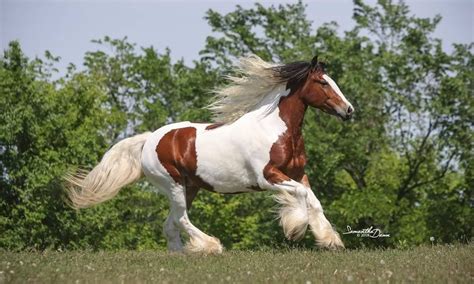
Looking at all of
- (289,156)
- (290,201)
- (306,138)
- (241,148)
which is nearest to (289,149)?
(289,156)

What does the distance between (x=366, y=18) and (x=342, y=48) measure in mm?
2581

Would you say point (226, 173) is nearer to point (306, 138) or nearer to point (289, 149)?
point (289, 149)

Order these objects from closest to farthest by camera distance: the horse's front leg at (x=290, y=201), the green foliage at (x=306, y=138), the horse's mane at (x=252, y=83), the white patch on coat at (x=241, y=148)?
the horse's front leg at (x=290, y=201)
the white patch on coat at (x=241, y=148)
the horse's mane at (x=252, y=83)
the green foliage at (x=306, y=138)

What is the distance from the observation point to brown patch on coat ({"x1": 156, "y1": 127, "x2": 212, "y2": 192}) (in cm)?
1185

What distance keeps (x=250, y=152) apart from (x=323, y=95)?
4.49 feet

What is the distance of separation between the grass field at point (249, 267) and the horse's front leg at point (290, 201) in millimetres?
340

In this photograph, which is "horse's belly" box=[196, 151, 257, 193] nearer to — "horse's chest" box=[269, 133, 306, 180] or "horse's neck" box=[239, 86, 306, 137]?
"horse's chest" box=[269, 133, 306, 180]

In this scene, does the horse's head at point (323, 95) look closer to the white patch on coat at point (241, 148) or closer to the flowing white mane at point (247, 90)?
the white patch on coat at point (241, 148)

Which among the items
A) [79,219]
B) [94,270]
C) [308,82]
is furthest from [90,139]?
[94,270]

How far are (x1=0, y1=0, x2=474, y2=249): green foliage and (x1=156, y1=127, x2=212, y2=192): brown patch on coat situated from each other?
1524 centimetres

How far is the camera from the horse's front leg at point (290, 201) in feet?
35.3

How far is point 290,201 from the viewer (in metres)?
10.9

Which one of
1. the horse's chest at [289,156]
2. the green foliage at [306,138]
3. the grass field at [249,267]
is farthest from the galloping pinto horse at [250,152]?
the green foliage at [306,138]

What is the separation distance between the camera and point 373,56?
33938mm
